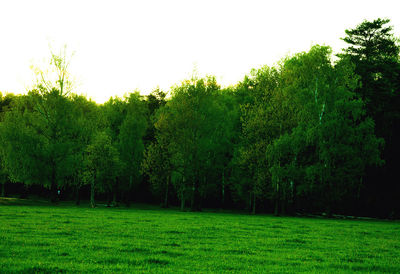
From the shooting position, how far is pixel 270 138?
47594 mm

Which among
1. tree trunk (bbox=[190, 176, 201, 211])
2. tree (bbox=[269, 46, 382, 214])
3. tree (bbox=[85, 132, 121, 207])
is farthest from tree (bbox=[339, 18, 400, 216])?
tree (bbox=[85, 132, 121, 207])

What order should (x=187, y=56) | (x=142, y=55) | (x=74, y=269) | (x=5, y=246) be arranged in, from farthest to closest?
(x=142, y=55), (x=187, y=56), (x=5, y=246), (x=74, y=269)

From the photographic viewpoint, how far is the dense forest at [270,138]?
44969mm

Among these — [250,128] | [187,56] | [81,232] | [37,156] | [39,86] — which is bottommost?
[81,232]

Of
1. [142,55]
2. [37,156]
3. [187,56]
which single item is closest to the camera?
[37,156]

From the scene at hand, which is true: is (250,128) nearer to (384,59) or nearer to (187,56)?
(187,56)

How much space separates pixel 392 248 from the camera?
1770 centimetres

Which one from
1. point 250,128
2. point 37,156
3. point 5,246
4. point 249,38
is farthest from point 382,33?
point 5,246

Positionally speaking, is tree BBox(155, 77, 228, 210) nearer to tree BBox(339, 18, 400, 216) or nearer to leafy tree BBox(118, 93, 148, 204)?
leafy tree BBox(118, 93, 148, 204)

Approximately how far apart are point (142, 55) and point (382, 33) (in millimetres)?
33596

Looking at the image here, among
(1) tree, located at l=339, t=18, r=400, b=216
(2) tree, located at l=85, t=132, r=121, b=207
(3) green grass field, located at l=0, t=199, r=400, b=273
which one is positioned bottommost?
(3) green grass field, located at l=0, t=199, r=400, b=273

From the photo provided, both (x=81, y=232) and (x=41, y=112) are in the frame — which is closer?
(x=81, y=232)

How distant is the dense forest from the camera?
45.0 metres

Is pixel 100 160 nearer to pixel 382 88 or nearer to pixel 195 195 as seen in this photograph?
pixel 195 195
